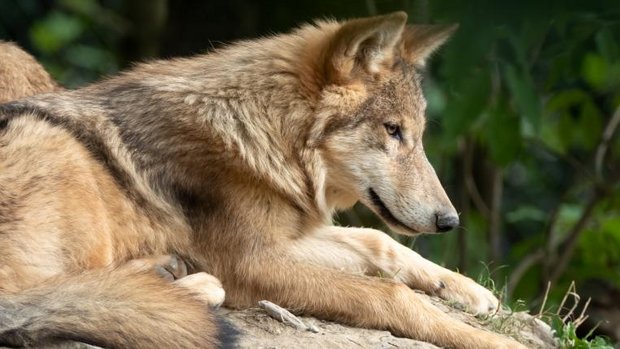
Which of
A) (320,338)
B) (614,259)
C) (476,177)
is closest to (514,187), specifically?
(476,177)

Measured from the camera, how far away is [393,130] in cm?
562

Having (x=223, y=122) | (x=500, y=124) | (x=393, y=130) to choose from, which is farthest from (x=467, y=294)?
(x=500, y=124)

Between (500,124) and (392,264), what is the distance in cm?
241

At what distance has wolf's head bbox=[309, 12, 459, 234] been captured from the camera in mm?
5504

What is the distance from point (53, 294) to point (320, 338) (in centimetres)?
122

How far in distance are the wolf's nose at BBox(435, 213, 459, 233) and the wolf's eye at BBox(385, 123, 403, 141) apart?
485 mm

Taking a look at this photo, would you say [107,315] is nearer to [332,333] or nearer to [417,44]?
[332,333]

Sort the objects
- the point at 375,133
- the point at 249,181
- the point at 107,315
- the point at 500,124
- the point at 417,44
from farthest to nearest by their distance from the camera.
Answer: the point at 500,124, the point at 417,44, the point at 375,133, the point at 249,181, the point at 107,315

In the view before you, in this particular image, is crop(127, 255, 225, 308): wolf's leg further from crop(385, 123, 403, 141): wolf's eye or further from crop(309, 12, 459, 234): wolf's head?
crop(385, 123, 403, 141): wolf's eye

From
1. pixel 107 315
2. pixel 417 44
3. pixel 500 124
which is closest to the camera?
pixel 107 315

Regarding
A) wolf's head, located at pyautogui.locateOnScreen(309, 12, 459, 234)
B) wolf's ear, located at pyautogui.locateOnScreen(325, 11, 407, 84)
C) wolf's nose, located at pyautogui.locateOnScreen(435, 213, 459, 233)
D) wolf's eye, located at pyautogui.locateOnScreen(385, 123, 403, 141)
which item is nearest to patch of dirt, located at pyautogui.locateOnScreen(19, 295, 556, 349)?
wolf's nose, located at pyautogui.locateOnScreen(435, 213, 459, 233)

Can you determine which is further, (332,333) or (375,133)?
(375,133)

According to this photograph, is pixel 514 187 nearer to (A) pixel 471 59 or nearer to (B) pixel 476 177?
(B) pixel 476 177

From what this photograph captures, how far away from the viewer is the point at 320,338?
476 centimetres
